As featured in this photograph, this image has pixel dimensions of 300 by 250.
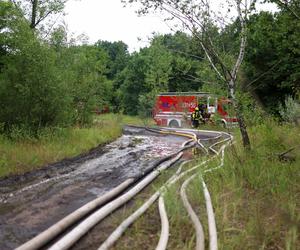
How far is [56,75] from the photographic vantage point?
39.7 ft

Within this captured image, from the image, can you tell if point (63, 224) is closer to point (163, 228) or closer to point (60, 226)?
point (60, 226)

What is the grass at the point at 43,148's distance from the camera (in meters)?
8.93

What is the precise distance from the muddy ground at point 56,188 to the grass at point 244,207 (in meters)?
1.15

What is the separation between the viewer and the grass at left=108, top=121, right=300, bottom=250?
4.40m

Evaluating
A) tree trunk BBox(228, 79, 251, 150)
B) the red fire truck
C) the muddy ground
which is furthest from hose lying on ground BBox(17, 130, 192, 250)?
the red fire truck

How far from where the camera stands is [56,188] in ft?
24.1

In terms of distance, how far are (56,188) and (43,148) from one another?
11.6ft

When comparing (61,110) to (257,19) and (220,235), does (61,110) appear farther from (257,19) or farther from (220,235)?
(220,235)

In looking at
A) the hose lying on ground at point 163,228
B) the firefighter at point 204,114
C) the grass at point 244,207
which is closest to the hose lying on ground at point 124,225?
the grass at point 244,207

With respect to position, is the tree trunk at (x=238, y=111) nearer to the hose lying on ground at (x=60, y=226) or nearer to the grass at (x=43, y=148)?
the hose lying on ground at (x=60, y=226)

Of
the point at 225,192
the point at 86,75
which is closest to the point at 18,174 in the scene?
the point at 225,192

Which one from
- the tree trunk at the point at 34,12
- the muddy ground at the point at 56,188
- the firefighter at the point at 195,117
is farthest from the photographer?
the firefighter at the point at 195,117

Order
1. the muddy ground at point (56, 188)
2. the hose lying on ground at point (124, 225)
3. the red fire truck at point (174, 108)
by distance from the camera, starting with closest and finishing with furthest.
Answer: the hose lying on ground at point (124, 225), the muddy ground at point (56, 188), the red fire truck at point (174, 108)

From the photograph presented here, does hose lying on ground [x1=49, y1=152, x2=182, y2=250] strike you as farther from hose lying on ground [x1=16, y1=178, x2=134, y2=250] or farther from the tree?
the tree
